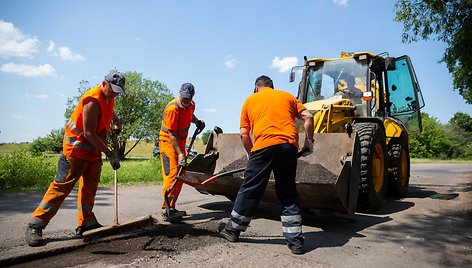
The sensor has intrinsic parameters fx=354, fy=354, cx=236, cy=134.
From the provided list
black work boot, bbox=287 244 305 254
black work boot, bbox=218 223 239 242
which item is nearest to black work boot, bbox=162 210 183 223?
black work boot, bbox=218 223 239 242

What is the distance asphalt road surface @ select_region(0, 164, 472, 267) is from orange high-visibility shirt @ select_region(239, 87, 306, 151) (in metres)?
1.14

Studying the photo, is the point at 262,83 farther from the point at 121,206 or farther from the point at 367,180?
the point at 121,206

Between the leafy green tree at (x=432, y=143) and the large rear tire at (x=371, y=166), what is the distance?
48.5 metres

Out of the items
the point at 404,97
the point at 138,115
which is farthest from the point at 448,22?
the point at 138,115

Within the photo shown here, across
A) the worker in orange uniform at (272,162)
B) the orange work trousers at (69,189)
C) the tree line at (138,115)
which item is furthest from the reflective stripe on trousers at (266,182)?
the tree line at (138,115)

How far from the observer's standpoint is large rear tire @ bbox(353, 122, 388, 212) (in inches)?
205

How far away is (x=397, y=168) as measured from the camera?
696 centimetres

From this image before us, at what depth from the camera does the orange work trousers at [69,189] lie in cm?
377

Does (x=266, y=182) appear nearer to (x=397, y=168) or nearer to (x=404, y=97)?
(x=397, y=168)

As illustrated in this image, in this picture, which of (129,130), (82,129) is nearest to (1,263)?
(82,129)

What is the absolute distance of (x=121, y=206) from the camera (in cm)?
611

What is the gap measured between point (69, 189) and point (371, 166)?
4.12 metres

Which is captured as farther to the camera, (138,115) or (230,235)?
(138,115)

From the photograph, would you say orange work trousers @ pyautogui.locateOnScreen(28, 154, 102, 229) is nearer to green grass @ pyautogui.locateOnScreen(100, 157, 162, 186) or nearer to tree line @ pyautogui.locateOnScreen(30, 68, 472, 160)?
green grass @ pyautogui.locateOnScreen(100, 157, 162, 186)
